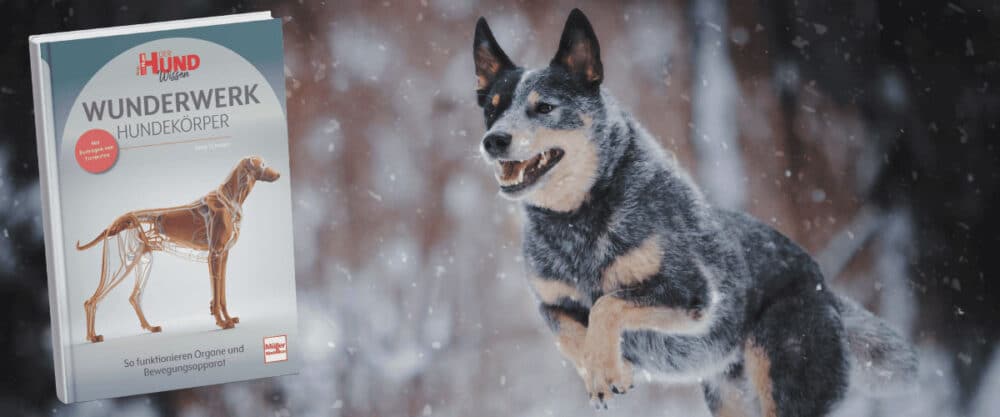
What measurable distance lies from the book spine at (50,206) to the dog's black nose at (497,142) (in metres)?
1.02

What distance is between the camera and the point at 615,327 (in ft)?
7.39

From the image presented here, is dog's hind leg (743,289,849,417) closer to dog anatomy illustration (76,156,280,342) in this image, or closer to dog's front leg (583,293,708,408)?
dog's front leg (583,293,708,408)

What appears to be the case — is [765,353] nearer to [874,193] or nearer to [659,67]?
[874,193]

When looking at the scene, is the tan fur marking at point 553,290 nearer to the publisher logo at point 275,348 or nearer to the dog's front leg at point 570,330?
the dog's front leg at point 570,330

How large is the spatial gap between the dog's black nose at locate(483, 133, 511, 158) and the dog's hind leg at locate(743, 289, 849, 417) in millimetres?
810

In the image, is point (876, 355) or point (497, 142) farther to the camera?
point (876, 355)

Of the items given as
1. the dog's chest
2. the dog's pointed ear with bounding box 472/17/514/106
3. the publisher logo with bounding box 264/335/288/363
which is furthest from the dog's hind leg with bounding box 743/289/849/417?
the publisher logo with bounding box 264/335/288/363

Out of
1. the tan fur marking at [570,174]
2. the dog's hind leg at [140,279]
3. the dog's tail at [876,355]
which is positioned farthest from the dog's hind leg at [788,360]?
the dog's hind leg at [140,279]

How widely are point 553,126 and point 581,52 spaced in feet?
0.71

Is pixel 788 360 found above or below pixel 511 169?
below

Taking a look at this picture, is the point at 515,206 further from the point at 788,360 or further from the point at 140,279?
the point at 140,279

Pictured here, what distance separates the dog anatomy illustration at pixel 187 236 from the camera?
2.31m

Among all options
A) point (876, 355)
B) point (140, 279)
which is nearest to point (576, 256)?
point (876, 355)

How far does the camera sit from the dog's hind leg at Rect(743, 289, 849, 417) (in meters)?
2.44
